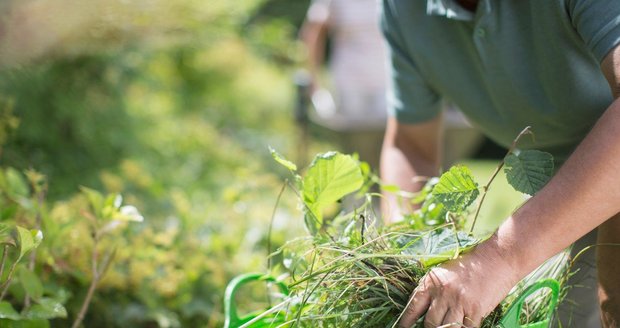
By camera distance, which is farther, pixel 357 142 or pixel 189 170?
pixel 357 142

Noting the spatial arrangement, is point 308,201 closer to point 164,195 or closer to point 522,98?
point 522,98

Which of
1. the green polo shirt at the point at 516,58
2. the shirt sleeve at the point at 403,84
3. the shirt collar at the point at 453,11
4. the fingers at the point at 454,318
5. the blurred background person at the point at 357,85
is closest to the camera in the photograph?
the fingers at the point at 454,318

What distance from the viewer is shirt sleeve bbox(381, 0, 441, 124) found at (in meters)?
1.62

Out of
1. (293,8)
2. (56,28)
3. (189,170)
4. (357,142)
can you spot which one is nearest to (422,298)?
(56,28)

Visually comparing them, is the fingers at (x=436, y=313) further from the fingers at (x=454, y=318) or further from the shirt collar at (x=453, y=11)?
the shirt collar at (x=453, y=11)

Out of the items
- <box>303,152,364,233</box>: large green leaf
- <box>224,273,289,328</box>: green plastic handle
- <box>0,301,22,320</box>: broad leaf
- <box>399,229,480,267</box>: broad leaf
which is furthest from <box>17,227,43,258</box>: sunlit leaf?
<box>399,229,480,267</box>: broad leaf

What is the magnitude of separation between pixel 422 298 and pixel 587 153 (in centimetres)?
28

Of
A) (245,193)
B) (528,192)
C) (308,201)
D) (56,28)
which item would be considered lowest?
(245,193)

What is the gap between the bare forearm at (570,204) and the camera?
38.4 inches

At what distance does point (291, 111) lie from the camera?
5.76m

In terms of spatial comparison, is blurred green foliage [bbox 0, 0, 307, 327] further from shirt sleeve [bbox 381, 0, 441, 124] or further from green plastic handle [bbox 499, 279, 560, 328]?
green plastic handle [bbox 499, 279, 560, 328]

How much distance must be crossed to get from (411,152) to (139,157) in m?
1.75

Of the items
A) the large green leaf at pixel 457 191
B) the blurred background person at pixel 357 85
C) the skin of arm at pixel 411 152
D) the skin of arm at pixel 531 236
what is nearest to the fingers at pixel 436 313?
the skin of arm at pixel 531 236

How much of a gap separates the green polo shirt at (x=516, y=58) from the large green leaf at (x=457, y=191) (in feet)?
0.85
